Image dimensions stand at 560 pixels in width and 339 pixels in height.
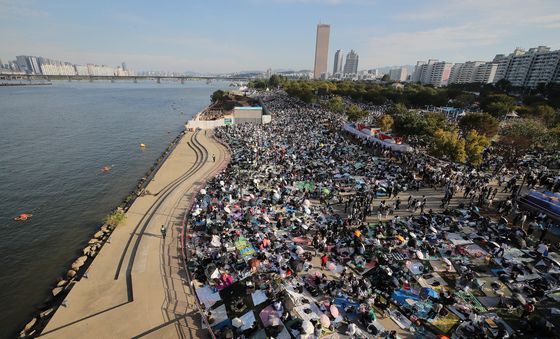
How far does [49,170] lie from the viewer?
30609mm

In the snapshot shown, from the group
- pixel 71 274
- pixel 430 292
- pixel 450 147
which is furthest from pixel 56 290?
pixel 450 147

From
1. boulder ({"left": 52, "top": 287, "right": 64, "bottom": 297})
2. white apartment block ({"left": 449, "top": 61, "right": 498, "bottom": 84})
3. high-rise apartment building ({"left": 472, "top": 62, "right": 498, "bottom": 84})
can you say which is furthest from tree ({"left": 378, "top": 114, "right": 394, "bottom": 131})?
high-rise apartment building ({"left": 472, "top": 62, "right": 498, "bottom": 84})

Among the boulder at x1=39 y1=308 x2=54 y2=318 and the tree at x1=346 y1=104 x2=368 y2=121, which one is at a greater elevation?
the tree at x1=346 y1=104 x2=368 y2=121

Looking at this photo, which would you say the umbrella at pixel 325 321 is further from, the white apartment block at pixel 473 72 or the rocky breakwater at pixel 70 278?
the white apartment block at pixel 473 72

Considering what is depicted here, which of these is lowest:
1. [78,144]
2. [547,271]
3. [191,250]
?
[78,144]

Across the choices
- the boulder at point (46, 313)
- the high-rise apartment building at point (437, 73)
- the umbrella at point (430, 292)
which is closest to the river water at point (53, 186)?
the boulder at point (46, 313)

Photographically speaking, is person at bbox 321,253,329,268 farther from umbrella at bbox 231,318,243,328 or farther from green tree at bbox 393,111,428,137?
green tree at bbox 393,111,428,137

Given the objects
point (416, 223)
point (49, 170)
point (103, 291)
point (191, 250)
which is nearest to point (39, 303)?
point (103, 291)

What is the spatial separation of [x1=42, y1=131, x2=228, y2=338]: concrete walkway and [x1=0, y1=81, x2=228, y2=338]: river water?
334 cm

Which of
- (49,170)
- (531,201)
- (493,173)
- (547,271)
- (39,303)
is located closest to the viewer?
(547,271)

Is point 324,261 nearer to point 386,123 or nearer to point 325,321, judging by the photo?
point 325,321

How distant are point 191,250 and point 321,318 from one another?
25.6 ft

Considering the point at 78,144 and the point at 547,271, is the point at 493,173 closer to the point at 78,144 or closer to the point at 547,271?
the point at 547,271

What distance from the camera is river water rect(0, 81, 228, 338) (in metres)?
14.9
